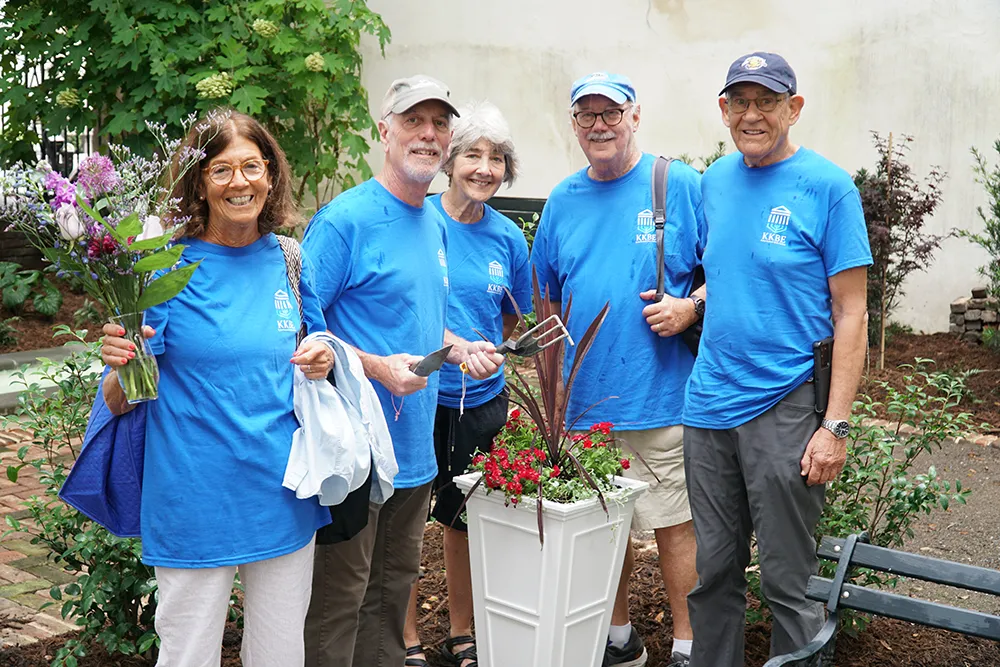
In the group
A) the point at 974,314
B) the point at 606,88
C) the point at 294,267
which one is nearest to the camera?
the point at 294,267

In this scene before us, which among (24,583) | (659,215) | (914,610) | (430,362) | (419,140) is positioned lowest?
(24,583)

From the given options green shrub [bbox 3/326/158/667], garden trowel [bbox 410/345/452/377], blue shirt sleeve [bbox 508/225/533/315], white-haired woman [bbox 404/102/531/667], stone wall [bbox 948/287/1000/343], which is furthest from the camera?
stone wall [bbox 948/287/1000/343]

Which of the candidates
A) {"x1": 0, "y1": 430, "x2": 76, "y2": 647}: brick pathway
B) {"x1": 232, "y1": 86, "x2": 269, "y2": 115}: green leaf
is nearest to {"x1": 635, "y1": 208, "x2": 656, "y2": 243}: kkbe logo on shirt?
{"x1": 0, "y1": 430, "x2": 76, "y2": 647}: brick pathway

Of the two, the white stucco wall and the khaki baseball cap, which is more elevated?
the white stucco wall

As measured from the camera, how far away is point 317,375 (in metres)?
3.06

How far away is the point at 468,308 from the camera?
430 cm

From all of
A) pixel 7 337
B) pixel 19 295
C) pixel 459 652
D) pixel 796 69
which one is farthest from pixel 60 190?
pixel 19 295

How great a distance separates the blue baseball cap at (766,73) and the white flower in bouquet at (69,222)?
77.8 inches

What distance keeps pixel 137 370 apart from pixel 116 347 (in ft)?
A: 0.29

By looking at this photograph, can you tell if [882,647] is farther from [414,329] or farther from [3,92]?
[3,92]

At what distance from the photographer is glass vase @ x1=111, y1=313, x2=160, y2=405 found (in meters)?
2.73

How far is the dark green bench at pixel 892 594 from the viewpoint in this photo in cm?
276

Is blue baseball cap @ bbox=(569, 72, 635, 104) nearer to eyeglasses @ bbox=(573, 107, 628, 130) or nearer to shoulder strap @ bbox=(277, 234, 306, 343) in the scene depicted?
eyeglasses @ bbox=(573, 107, 628, 130)

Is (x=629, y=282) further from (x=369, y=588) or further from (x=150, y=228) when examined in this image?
(x=150, y=228)
